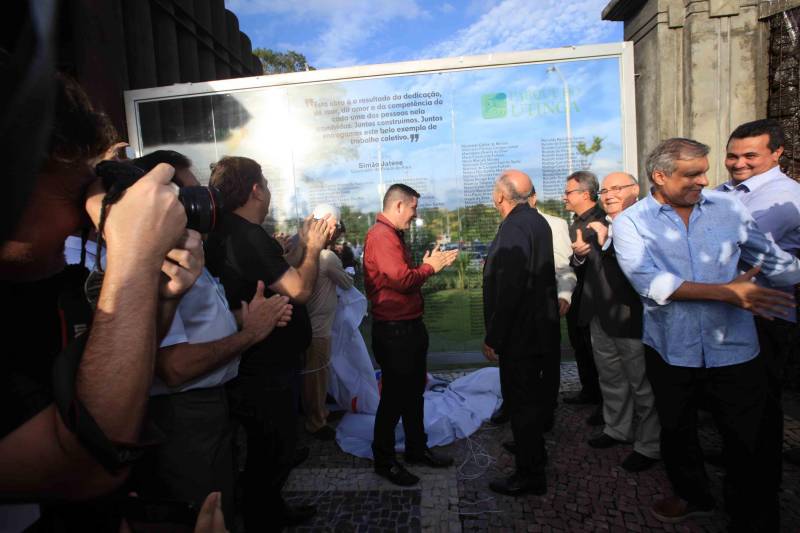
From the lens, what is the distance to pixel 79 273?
0.96 meters

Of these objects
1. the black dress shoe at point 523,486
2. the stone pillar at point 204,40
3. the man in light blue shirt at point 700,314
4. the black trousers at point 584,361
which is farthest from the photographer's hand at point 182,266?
the stone pillar at point 204,40

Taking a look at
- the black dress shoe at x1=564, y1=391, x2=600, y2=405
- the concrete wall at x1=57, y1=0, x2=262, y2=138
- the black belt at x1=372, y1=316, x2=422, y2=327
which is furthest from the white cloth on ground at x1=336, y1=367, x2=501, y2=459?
the concrete wall at x1=57, y1=0, x2=262, y2=138

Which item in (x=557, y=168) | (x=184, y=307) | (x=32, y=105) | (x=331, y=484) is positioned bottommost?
(x=331, y=484)

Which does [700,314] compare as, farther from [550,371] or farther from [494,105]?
[494,105]

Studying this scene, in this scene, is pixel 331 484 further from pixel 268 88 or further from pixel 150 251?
pixel 268 88

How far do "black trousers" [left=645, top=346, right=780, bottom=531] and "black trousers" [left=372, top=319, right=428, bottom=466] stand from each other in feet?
4.58

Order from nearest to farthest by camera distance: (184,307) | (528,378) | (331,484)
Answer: (184,307) → (528,378) → (331,484)

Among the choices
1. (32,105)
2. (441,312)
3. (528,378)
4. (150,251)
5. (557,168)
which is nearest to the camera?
(32,105)

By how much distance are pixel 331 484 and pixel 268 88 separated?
3.82 meters

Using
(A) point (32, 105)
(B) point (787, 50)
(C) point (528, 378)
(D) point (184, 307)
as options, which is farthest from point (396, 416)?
(B) point (787, 50)

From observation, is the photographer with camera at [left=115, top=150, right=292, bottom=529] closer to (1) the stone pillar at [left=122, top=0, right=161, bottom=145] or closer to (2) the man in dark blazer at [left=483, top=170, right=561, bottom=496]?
(2) the man in dark blazer at [left=483, top=170, right=561, bottom=496]

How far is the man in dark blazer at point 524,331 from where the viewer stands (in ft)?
→ 8.55

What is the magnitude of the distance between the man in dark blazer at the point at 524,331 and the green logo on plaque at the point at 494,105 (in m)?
2.07

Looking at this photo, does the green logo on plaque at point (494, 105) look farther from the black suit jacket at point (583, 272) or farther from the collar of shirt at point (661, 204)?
the collar of shirt at point (661, 204)
